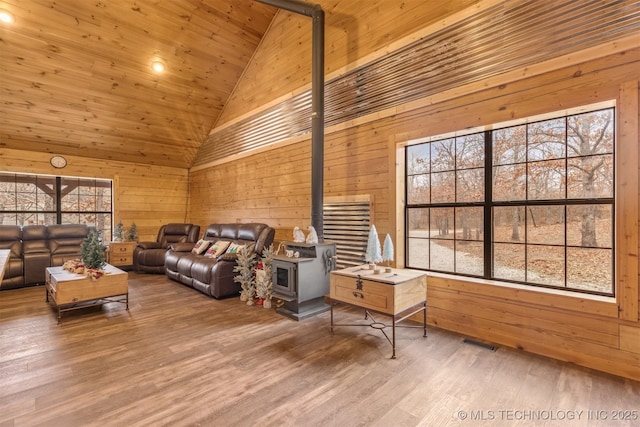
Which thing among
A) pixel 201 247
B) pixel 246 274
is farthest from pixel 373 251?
pixel 201 247

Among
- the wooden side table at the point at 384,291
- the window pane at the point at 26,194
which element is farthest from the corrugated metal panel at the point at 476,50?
the window pane at the point at 26,194

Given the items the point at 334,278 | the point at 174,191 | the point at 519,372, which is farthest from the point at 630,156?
the point at 174,191

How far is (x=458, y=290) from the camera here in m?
3.03

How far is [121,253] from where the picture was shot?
239 inches

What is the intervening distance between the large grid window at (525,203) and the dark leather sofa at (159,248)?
4666 millimetres

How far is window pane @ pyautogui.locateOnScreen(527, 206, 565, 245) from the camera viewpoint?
105 inches

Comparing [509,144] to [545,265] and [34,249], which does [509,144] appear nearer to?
[545,265]

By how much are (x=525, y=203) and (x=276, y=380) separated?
2568mm

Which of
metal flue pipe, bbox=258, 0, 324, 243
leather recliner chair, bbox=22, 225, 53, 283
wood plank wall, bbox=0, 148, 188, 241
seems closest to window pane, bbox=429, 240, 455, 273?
metal flue pipe, bbox=258, 0, 324, 243

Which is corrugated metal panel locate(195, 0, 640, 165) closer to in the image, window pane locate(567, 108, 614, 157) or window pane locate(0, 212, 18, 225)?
window pane locate(567, 108, 614, 157)

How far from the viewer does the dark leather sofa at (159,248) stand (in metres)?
5.75

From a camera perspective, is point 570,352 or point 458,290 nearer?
point 570,352

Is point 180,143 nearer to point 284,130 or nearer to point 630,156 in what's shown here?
point 284,130

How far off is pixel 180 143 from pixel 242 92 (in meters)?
2.10
